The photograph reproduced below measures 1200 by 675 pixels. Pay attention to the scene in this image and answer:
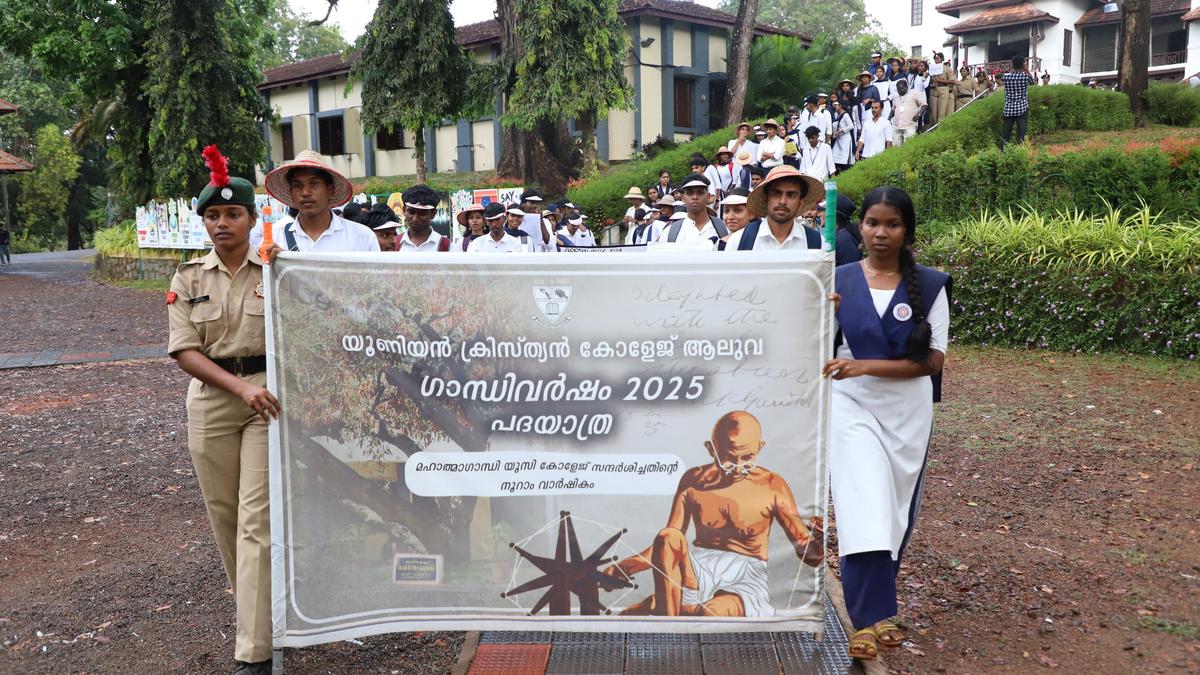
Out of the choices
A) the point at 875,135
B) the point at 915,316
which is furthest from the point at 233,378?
the point at 875,135

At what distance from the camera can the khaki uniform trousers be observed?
145 inches

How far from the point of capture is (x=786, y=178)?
512cm

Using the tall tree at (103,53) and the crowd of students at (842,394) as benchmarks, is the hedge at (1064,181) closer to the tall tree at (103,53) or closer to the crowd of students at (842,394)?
the crowd of students at (842,394)

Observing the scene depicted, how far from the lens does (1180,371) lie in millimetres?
9188

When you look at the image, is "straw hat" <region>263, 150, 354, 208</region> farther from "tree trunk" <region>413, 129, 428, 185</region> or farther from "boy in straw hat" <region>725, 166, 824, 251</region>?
"tree trunk" <region>413, 129, 428, 185</region>

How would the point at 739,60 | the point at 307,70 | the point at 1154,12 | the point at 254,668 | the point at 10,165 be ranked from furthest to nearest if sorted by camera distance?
1. the point at 1154,12
2. the point at 307,70
3. the point at 10,165
4. the point at 739,60
5. the point at 254,668

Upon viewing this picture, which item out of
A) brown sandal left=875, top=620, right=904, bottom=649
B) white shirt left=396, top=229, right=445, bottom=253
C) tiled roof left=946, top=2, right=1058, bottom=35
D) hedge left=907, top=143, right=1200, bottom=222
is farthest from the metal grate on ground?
tiled roof left=946, top=2, right=1058, bottom=35

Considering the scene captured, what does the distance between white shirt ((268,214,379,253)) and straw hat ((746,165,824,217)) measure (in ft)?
6.46

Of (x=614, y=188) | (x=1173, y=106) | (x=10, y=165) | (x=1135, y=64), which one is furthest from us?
(x=10, y=165)

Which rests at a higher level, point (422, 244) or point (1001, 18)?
point (1001, 18)

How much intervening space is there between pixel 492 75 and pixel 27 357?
43.7 feet

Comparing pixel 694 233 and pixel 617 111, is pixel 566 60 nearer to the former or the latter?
pixel 617 111

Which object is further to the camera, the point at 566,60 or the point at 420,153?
the point at 420,153

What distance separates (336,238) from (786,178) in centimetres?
225
